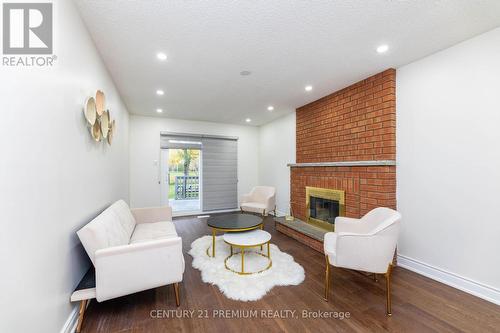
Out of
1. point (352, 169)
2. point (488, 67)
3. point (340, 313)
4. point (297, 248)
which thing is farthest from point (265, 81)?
point (340, 313)

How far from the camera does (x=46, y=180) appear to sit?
4.38 feet

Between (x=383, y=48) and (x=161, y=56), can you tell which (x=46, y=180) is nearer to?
(x=161, y=56)

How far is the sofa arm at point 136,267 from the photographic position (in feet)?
5.56

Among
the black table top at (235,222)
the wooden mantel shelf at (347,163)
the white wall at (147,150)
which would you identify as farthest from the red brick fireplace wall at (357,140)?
the white wall at (147,150)

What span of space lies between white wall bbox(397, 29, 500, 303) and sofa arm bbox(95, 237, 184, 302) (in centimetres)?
285

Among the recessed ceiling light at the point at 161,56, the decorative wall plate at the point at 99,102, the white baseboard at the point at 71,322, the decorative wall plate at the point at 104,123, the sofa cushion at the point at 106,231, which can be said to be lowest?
the white baseboard at the point at 71,322

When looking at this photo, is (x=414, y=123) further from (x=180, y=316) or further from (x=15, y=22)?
(x=15, y=22)

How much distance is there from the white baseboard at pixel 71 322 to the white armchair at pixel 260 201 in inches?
131

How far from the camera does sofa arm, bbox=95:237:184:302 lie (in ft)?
5.56

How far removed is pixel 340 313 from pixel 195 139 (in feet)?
16.1

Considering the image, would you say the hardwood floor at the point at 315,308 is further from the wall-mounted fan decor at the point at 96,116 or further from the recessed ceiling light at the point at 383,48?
the recessed ceiling light at the point at 383,48

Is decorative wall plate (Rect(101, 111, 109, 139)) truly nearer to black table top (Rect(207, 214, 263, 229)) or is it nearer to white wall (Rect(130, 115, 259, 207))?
black table top (Rect(207, 214, 263, 229))

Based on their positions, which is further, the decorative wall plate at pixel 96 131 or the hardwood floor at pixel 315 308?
the decorative wall plate at pixel 96 131
